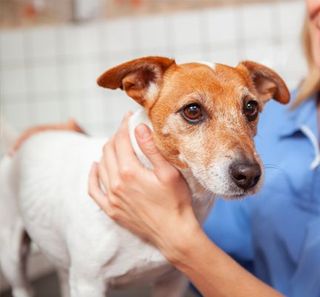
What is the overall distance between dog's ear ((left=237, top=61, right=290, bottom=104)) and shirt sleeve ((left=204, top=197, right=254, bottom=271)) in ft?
1.03

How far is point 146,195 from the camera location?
0.75 metres

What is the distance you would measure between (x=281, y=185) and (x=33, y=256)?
76 cm

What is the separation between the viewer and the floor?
50.4 inches

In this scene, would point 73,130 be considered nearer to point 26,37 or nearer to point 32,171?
point 32,171

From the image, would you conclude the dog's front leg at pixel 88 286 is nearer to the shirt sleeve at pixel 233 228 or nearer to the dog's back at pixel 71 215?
the dog's back at pixel 71 215

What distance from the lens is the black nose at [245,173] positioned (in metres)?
0.66

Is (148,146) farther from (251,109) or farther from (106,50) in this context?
(106,50)

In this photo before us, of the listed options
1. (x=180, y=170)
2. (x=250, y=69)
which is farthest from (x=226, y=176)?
(x=250, y=69)

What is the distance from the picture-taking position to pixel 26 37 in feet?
6.11

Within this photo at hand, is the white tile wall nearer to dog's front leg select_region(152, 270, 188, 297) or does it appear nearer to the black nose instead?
dog's front leg select_region(152, 270, 188, 297)

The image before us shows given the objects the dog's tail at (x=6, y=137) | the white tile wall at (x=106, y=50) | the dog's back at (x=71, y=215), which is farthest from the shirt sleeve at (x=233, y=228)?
the white tile wall at (x=106, y=50)

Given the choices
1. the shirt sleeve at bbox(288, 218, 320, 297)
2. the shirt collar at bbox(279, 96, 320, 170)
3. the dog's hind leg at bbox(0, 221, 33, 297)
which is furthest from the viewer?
the dog's hind leg at bbox(0, 221, 33, 297)

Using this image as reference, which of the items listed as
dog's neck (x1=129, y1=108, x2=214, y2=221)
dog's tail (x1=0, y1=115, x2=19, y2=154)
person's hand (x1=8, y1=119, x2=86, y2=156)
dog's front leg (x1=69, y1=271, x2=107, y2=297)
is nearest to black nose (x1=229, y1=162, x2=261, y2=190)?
dog's neck (x1=129, y1=108, x2=214, y2=221)

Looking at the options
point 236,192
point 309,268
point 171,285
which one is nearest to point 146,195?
point 236,192
